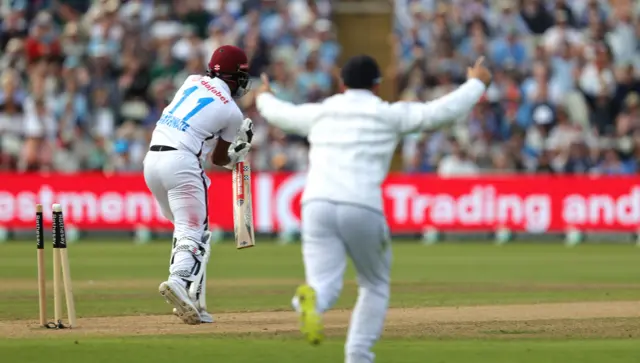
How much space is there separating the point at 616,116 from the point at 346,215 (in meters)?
19.5

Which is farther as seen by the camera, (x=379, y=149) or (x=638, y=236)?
(x=638, y=236)

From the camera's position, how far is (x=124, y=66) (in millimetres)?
26688

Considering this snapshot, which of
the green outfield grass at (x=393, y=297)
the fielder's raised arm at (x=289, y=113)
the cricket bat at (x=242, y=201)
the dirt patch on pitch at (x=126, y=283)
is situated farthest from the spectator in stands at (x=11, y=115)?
the fielder's raised arm at (x=289, y=113)

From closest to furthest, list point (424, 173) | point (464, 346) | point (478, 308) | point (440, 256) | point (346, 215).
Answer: point (346, 215)
point (464, 346)
point (478, 308)
point (440, 256)
point (424, 173)

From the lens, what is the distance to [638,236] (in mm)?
23875

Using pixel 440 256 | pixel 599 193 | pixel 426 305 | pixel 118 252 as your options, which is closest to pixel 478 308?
pixel 426 305

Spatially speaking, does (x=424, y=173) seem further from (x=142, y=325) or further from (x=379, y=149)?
(x=379, y=149)

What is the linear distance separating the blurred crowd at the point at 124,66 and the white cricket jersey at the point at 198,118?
1349cm

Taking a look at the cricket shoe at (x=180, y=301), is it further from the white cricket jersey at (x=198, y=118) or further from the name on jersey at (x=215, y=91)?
the name on jersey at (x=215, y=91)

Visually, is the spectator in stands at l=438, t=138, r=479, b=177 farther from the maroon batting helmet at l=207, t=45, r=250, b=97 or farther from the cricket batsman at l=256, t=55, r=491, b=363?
the cricket batsman at l=256, t=55, r=491, b=363

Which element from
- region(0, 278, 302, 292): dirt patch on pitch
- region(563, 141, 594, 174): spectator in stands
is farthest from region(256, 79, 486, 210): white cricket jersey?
region(563, 141, 594, 174): spectator in stands

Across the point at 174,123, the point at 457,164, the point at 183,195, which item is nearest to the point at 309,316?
the point at 183,195

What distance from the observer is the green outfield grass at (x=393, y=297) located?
941cm

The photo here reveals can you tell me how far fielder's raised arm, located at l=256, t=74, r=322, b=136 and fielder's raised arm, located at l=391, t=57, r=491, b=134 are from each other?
49 cm
